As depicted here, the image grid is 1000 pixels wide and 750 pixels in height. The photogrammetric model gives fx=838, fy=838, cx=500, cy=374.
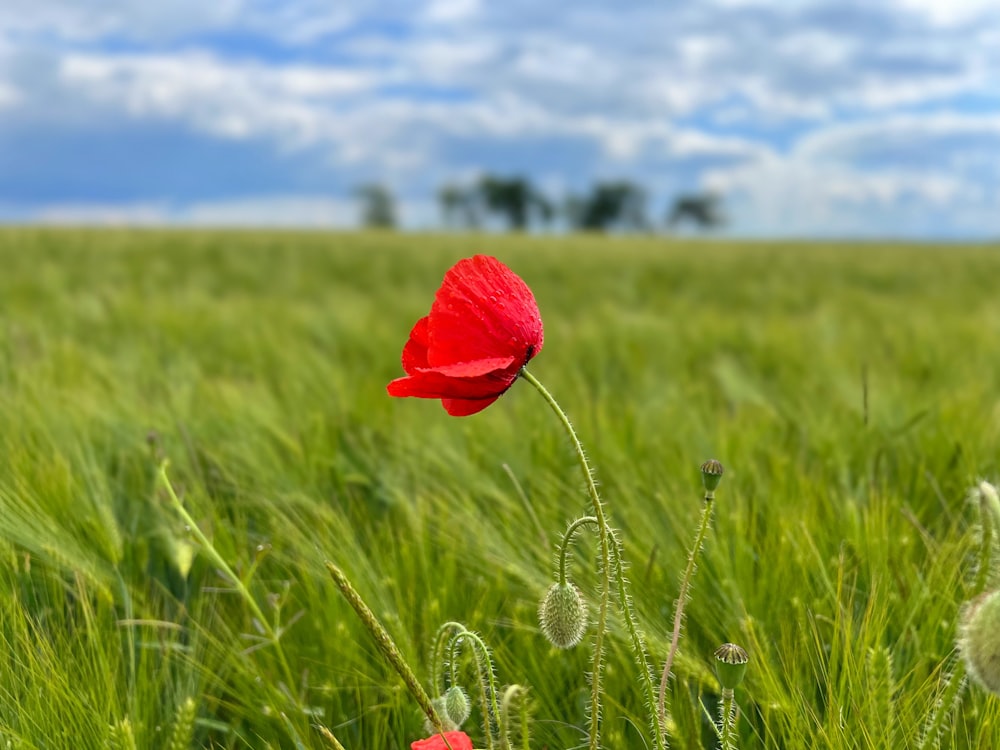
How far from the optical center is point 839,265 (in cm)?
967

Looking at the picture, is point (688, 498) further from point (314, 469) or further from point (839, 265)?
point (839, 265)

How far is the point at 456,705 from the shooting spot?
0.68 metres

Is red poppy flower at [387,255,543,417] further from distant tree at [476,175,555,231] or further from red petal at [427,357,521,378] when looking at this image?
distant tree at [476,175,555,231]

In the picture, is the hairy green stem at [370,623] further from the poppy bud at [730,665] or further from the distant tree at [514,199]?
the distant tree at [514,199]

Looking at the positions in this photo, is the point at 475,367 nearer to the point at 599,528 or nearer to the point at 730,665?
the point at 599,528

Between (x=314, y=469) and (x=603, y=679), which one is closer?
(x=603, y=679)

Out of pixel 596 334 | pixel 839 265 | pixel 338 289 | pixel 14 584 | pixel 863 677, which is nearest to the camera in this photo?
pixel 863 677

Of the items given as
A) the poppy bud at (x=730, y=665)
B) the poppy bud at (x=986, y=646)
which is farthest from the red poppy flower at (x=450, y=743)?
the poppy bud at (x=986, y=646)

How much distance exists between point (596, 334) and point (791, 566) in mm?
2240

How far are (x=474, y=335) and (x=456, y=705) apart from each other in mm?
301

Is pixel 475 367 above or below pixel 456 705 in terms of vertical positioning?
above

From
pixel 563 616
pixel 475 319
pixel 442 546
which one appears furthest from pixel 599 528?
pixel 442 546

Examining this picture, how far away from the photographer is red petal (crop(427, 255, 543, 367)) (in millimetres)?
629

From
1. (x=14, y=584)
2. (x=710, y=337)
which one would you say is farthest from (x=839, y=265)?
(x=14, y=584)
